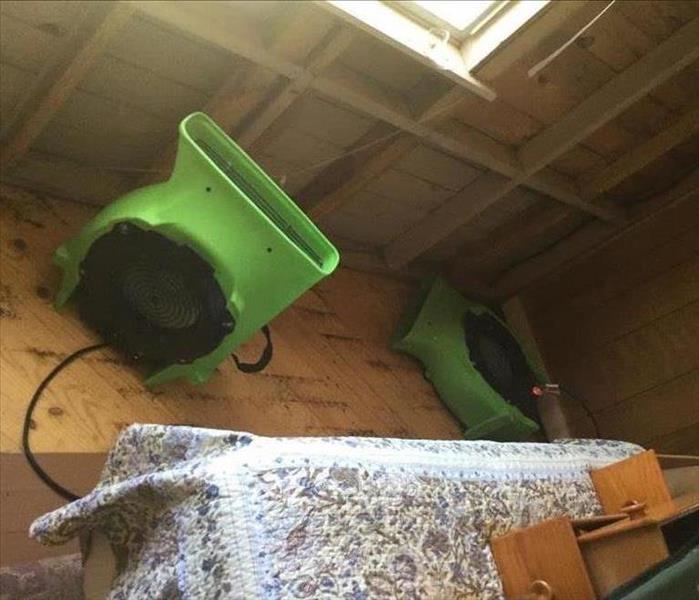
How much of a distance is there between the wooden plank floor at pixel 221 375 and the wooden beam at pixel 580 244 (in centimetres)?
43

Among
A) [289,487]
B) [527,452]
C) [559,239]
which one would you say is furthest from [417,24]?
[559,239]

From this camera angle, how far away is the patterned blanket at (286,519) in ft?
3.20

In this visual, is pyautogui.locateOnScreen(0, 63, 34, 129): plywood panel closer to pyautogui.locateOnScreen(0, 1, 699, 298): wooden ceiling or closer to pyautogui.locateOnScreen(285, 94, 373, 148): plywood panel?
pyautogui.locateOnScreen(0, 1, 699, 298): wooden ceiling

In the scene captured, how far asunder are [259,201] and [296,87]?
0.22 m

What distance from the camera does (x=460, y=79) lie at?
1.63m

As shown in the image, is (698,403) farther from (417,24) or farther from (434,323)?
(417,24)

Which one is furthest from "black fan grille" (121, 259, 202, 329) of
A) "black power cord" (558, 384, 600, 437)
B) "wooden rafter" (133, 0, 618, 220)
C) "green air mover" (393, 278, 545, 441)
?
"black power cord" (558, 384, 600, 437)

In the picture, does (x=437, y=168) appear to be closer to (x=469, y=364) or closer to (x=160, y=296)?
(x=469, y=364)

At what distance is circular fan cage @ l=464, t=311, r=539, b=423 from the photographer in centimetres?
232

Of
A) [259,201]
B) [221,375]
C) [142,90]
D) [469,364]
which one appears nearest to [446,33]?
[259,201]

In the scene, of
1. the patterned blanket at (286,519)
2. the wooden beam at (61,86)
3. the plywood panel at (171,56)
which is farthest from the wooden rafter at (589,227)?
the wooden beam at (61,86)

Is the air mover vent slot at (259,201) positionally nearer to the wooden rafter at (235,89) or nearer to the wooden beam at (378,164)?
the wooden rafter at (235,89)

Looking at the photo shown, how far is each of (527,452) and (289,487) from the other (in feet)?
1.98

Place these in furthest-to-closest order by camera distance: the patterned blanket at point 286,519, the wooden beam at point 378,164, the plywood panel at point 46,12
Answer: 1. the wooden beam at point 378,164
2. the plywood panel at point 46,12
3. the patterned blanket at point 286,519
